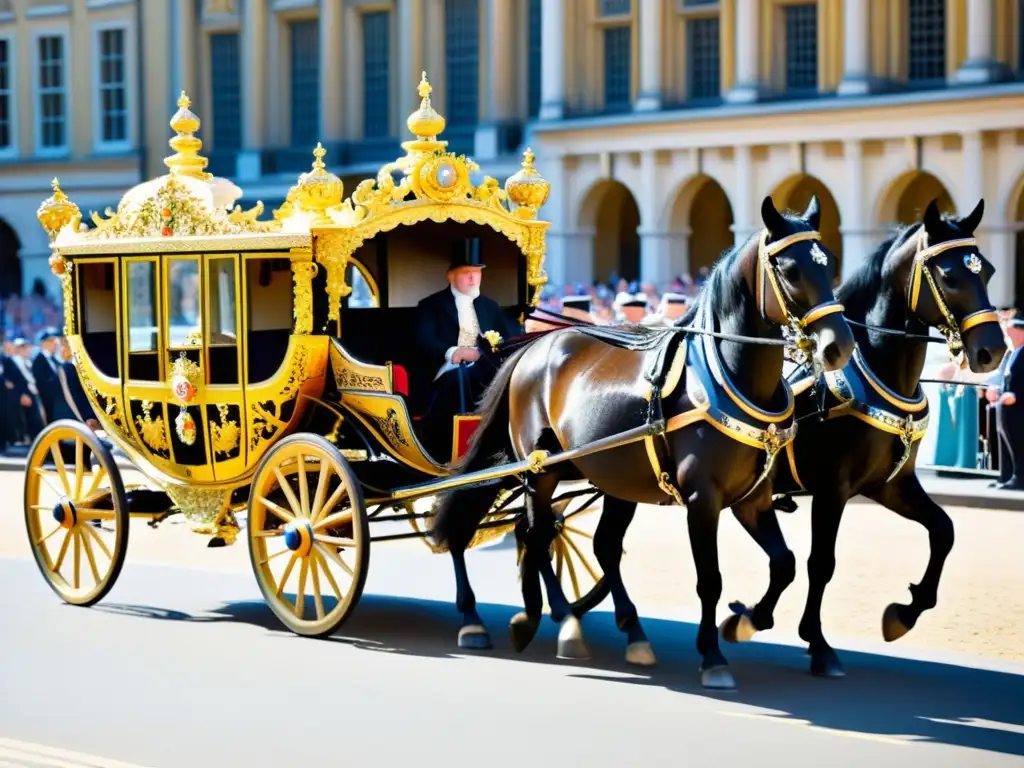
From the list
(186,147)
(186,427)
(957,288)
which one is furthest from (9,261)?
(957,288)

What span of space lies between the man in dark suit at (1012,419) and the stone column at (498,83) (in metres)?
25.3

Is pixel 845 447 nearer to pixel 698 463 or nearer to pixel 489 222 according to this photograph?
pixel 698 463

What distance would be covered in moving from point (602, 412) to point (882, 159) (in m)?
26.9

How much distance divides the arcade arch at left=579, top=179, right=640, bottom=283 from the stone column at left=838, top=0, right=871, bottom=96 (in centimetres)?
754

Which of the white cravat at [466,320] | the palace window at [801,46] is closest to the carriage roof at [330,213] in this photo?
the white cravat at [466,320]

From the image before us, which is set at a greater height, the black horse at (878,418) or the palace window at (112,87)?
the palace window at (112,87)

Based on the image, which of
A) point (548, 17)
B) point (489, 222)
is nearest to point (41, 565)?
point (489, 222)

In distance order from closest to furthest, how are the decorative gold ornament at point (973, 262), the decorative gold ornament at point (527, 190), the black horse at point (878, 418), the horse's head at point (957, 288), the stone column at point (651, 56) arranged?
the horse's head at point (957, 288) < the decorative gold ornament at point (973, 262) < the black horse at point (878, 418) < the decorative gold ornament at point (527, 190) < the stone column at point (651, 56)

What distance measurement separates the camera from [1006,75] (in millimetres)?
33500

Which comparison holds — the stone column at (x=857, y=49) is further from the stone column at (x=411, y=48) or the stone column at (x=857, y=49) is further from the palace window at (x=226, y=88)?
the palace window at (x=226, y=88)

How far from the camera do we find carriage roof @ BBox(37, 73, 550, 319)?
1023 cm

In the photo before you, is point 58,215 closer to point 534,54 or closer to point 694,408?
point 694,408

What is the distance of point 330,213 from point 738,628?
129 inches

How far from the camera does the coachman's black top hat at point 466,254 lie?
10484mm
